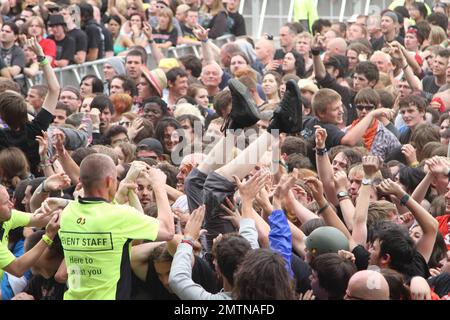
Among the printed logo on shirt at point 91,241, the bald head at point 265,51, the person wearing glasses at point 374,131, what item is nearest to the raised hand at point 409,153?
the person wearing glasses at point 374,131

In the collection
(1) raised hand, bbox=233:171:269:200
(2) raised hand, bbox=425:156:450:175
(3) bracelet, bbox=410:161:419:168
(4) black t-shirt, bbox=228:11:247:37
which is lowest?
(4) black t-shirt, bbox=228:11:247:37

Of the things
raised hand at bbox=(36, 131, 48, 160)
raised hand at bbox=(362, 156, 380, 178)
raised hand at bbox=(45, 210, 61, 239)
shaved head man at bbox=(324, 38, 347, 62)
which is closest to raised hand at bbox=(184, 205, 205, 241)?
raised hand at bbox=(45, 210, 61, 239)

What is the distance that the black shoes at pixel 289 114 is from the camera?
9.37m

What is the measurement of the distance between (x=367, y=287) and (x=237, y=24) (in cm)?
1437

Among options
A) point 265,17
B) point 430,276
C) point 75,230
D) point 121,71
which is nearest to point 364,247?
point 430,276

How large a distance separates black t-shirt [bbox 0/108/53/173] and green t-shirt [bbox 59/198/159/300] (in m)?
3.19

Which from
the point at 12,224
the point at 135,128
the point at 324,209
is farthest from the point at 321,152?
the point at 135,128

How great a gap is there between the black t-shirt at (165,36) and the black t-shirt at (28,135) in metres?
8.99

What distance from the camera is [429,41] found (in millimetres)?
18609

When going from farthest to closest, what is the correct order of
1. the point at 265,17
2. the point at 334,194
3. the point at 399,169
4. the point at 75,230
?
the point at 265,17 → the point at 399,169 → the point at 334,194 → the point at 75,230

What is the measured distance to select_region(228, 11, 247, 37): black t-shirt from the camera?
69.3 feet

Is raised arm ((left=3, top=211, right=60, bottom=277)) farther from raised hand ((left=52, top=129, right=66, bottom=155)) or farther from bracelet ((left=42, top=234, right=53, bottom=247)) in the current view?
raised hand ((left=52, top=129, right=66, bottom=155))
